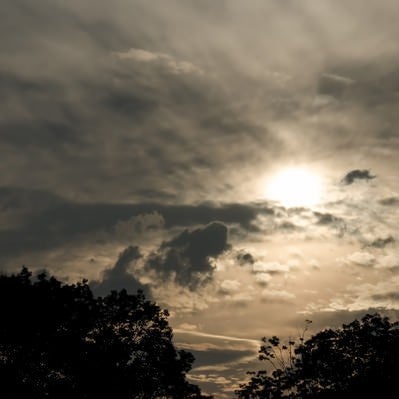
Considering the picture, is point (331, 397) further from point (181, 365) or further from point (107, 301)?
point (107, 301)

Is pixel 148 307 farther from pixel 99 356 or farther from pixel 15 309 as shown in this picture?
pixel 15 309

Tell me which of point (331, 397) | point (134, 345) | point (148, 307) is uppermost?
point (148, 307)

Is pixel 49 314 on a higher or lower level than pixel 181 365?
higher

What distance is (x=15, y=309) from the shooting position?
4297cm

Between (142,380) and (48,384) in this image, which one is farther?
(142,380)

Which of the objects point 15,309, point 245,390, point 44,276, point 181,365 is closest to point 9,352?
point 15,309

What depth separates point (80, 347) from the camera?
46344 mm

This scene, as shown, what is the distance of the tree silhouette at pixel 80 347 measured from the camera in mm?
43188

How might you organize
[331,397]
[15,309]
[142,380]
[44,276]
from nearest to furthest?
[15,309] → [44,276] → [142,380] → [331,397]

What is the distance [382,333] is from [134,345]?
74.8ft

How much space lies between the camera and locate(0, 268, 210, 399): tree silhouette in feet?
142

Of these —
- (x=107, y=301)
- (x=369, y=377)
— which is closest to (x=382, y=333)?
(x=369, y=377)

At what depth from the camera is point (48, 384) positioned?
45188 mm

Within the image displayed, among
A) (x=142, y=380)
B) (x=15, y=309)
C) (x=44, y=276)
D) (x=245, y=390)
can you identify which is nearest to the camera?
(x=15, y=309)
